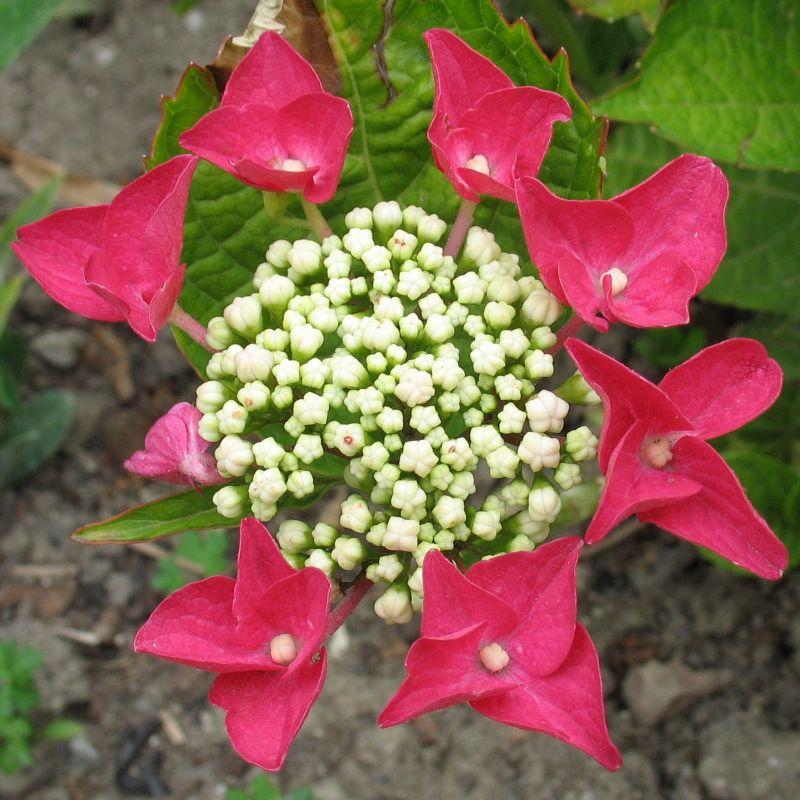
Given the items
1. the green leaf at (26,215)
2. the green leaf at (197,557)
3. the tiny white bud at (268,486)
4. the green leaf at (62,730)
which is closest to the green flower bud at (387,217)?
the tiny white bud at (268,486)

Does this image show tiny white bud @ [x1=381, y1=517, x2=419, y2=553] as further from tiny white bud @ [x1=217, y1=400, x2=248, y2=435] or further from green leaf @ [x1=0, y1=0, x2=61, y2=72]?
green leaf @ [x1=0, y1=0, x2=61, y2=72]

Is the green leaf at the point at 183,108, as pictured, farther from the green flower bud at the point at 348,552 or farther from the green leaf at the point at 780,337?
the green leaf at the point at 780,337

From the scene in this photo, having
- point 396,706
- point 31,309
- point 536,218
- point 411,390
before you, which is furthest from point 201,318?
point 31,309

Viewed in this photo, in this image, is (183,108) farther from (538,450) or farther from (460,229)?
(538,450)

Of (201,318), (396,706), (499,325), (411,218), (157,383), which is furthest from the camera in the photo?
(157,383)

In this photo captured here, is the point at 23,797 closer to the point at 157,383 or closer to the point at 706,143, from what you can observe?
the point at 157,383

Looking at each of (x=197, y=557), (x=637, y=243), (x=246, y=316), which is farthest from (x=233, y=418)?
(x=197, y=557)

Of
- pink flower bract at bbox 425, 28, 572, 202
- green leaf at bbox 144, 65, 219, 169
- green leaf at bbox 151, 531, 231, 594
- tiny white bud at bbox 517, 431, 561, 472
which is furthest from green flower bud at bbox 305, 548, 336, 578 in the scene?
green leaf at bbox 151, 531, 231, 594
